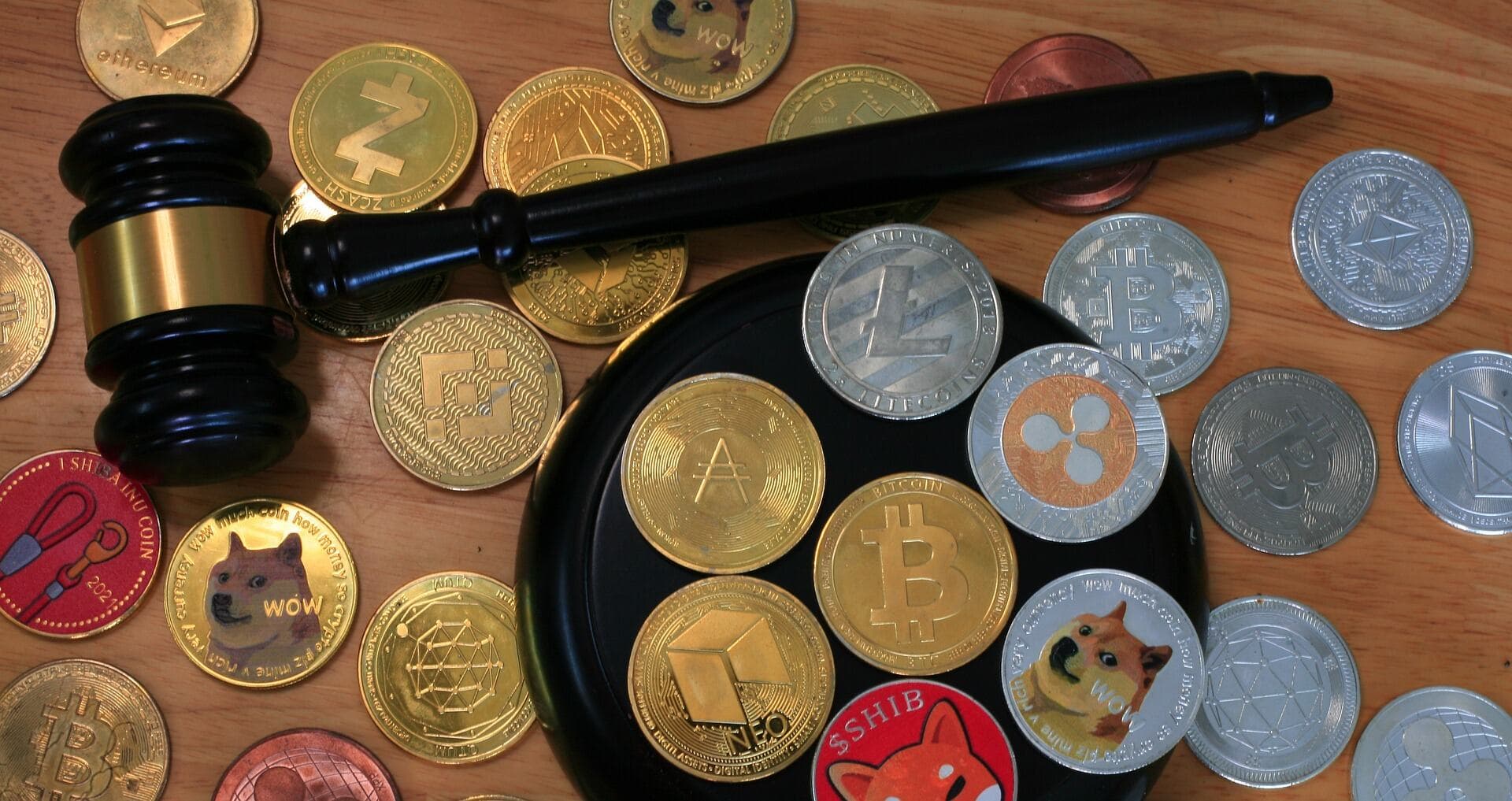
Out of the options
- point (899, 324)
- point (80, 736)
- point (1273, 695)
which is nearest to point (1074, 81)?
point (899, 324)

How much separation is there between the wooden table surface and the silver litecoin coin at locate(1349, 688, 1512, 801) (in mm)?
18

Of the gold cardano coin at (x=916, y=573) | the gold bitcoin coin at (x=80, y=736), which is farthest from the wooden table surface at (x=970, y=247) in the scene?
the gold cardano coin at (x=916, y=573)

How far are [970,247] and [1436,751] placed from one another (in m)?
0.66

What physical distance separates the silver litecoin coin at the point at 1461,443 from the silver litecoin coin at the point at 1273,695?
19 centimetres

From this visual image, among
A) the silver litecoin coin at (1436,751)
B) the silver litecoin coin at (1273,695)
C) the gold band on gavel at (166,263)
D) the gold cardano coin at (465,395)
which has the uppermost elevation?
the gold band on gavel at (166,263)

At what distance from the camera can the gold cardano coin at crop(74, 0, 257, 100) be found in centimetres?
95

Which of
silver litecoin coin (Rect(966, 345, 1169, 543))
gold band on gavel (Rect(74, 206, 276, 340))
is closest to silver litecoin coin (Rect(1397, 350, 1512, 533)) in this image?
silver litecoin coin (Rect(966, 345, 1169, 543))

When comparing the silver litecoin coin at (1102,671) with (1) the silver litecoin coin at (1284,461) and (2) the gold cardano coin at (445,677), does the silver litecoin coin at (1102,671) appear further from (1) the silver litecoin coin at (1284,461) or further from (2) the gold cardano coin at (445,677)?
(2) the gold cardano coin at (445,677)

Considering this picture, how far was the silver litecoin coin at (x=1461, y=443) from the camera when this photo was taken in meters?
1.05

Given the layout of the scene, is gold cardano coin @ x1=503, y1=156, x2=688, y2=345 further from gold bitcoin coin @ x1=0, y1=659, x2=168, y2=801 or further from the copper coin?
gold bitcoin coin @ x1=0, y1=659, x2=168, y2=801

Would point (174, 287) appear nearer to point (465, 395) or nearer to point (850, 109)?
point (465, 395)

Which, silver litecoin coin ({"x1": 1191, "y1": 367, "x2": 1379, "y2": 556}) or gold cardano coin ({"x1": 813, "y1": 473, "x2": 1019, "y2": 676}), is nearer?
gold cardano coin ({"x1": 813, "y1": 473, "x2": 1019, "y2": 676})

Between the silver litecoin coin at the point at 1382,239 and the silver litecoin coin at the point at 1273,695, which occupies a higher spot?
the silver litecoin coin at the point at 1382,239

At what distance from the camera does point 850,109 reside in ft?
3.30
